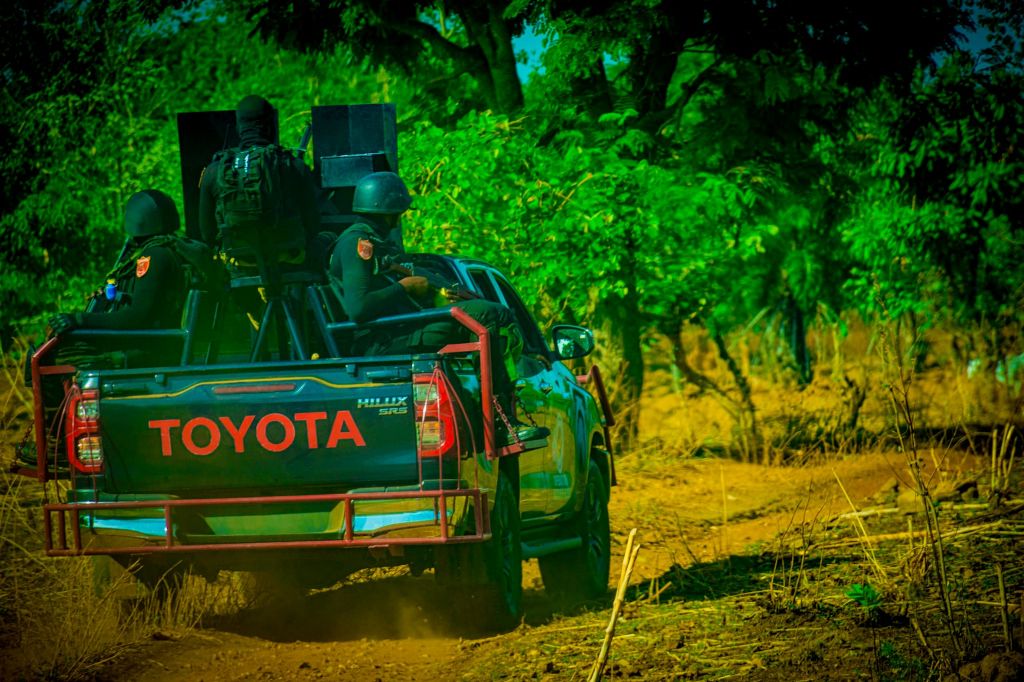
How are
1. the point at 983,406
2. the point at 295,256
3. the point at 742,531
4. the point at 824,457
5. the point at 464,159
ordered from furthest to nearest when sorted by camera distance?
A: the point at 983,406, the point at 824,457, the point at 464,159, the point at 742,531, the point at 295,256

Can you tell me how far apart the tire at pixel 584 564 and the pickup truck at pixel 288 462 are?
1619 millimetres

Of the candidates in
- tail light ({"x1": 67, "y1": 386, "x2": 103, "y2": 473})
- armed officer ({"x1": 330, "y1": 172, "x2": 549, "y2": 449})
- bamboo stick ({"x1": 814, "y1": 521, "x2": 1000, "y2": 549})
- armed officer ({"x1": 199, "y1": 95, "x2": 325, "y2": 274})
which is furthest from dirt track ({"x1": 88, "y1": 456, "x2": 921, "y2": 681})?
armed officer ({"x1": 199, "y1": 95, "x2": 325, "y2": 274})

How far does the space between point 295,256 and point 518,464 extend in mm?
1599

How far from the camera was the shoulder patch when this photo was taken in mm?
6863

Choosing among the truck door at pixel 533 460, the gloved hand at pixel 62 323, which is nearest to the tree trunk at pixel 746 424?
the truck door at pixel 533 460

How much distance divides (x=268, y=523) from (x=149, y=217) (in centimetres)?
197

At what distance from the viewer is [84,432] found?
6.41 m

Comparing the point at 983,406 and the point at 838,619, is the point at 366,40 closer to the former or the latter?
the point at 983,406

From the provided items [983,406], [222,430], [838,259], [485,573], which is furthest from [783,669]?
[838,259]

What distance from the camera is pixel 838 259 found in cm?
2050

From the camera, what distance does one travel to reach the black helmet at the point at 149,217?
7.30m

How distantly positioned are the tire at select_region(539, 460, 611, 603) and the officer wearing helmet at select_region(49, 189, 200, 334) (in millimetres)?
2671

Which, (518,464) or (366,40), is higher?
(366,40)

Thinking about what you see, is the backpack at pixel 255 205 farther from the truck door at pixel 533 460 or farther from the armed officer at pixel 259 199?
the truck door at pixel 533 460
